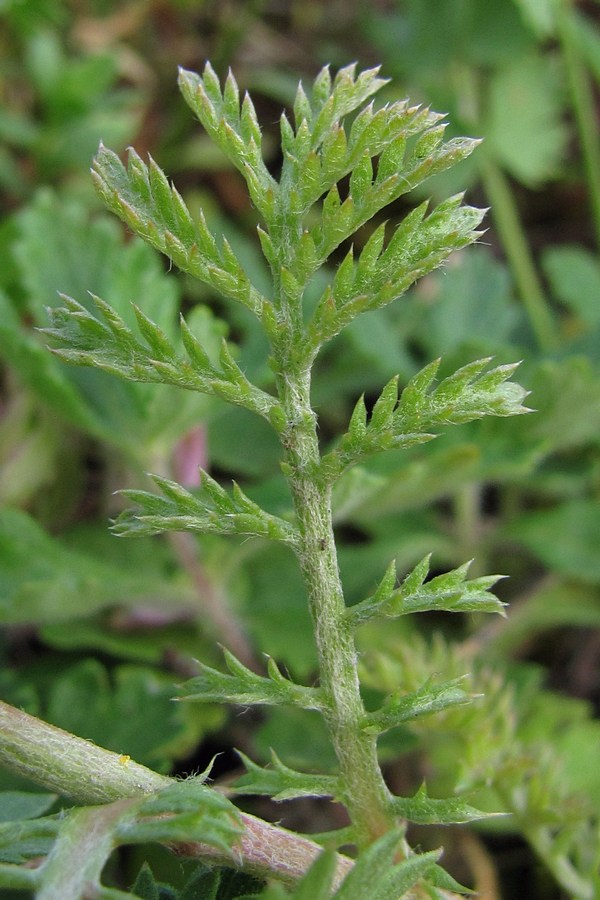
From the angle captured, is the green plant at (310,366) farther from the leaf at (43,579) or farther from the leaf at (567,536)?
the leaf at (567,536)

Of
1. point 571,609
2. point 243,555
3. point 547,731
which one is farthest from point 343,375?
point 547,731

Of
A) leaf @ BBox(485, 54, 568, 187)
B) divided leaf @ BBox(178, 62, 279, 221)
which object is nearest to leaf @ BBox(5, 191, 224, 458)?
divided leaf @ BBox(178, 62, 279, 221)

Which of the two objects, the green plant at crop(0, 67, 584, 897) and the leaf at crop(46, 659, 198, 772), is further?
the leaf at crop(46, 659, 198, 772)

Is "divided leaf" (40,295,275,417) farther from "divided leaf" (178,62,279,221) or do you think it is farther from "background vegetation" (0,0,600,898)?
"background vegetation" (0,0,600,898)

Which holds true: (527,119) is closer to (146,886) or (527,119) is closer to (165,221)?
(165,221)

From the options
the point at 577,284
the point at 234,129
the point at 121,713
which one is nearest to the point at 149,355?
the point at 234,129

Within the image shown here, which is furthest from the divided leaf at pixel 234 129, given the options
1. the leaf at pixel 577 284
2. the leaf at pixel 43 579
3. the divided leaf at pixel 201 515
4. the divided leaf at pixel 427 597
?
the leaf at pixel 577 284
